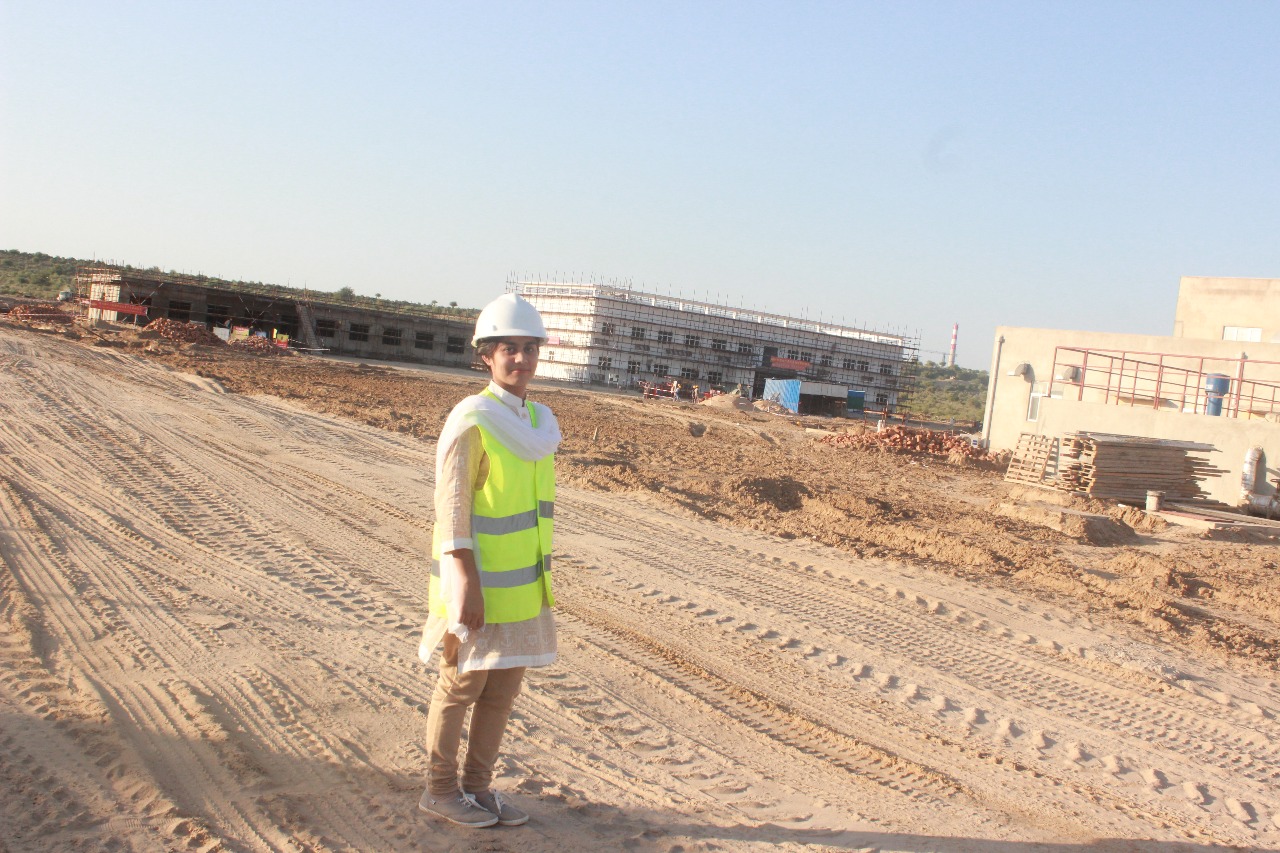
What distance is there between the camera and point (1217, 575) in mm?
10633

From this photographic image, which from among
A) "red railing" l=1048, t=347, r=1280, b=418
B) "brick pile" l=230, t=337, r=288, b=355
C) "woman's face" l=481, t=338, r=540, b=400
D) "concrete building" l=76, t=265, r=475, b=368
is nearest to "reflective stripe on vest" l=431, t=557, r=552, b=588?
"woman's face" l=481, t=338, r=540, b=400

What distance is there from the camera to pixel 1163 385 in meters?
22.8

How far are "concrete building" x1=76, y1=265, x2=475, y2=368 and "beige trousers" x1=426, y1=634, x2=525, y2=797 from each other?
37442 mm

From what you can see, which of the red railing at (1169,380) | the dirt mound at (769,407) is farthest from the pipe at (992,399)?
the dirt mound at (769,407)

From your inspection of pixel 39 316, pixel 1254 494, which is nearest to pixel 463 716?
A: pixel 1254 494

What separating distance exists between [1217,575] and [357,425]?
13.4 metres

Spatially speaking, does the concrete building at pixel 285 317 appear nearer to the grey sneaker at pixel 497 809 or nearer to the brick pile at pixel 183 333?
the brick pile at pixel 183 333

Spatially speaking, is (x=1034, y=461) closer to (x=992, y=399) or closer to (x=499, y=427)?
(x=992, y=399)

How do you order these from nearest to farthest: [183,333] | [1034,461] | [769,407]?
[1034,461]
[183,333]
[769,407]

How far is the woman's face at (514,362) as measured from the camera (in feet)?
11.6

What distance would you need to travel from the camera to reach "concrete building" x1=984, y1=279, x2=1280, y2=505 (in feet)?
58.3

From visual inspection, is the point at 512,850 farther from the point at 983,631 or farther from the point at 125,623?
the point at 983,631

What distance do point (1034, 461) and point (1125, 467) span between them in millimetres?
1616

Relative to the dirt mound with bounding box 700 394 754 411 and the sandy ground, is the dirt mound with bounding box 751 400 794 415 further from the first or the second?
the sandy ground
